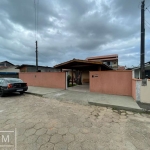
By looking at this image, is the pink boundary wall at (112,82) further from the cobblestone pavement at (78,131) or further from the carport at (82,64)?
the cobblestone pavement at (78,131)

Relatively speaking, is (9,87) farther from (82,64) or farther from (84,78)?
(84,78)

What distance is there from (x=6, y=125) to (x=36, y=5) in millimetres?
8501

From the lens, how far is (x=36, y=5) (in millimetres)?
7938

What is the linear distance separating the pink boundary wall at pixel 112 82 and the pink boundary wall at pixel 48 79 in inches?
134

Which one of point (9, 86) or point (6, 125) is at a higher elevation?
point (9, 86)

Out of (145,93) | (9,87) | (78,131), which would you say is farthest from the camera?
(9,87)

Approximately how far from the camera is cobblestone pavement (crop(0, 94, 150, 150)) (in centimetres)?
240

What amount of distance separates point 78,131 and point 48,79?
9.13m

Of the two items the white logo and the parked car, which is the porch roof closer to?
the parked car

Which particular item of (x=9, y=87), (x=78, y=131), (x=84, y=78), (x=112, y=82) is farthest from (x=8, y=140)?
(x=84, y=78)

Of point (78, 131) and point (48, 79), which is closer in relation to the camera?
point (78, 131)

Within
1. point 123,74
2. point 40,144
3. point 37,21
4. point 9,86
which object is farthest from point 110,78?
point 37,21

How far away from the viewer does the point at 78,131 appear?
2.99 meters

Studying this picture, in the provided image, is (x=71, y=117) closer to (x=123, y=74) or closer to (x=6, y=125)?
(x=6, y=125)
